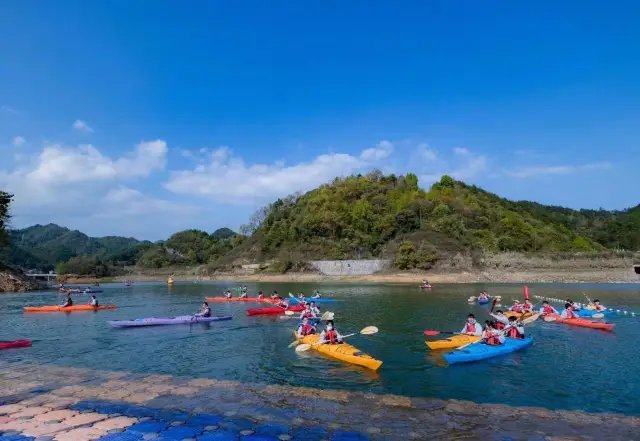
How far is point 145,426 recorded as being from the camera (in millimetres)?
8742

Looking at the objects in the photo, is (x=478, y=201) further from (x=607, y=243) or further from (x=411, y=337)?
(x=411, y=337)

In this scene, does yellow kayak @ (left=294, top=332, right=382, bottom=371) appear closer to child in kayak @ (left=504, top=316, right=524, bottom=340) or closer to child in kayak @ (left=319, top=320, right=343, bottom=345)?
child in kayak @ (left=319, top=320, right=343, bottom=345)

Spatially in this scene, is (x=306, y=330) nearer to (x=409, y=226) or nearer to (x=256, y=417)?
(x=256, y=417)

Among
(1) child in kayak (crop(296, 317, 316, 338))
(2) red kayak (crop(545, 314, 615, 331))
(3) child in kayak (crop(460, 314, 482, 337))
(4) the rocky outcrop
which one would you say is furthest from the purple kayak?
(4) the rocky outcrop

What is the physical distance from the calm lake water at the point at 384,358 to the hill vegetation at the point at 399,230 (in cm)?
5386

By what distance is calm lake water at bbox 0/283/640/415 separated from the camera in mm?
12578

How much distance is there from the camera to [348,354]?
15336mm

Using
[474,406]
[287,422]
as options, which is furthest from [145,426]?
[474,406]

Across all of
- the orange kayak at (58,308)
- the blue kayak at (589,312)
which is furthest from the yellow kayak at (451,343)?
the orange kayak at (58,308)

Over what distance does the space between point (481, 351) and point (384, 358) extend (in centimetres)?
359

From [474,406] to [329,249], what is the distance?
81.8 metres

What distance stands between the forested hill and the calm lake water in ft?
177

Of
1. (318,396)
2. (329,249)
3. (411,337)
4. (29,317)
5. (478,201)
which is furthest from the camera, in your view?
(478,201)

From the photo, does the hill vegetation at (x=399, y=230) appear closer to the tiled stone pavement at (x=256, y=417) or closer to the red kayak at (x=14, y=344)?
the red kayak at (x=14, y=344)
